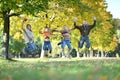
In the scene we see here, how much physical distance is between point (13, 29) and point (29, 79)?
36.0 metres

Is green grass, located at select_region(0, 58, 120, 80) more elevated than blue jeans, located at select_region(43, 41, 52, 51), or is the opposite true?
blue jeans, located at select_region(43, 41, 52, 51)

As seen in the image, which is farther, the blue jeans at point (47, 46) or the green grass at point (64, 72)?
the blue jeans at point (47, 46)

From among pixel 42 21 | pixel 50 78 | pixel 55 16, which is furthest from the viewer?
pixel 55 16

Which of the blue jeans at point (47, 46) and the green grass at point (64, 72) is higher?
the blue jeans at point (47, 46)

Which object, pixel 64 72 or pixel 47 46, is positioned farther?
pixel 47 46

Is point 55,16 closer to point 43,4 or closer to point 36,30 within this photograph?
point 36,30

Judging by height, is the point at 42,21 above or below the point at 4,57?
above

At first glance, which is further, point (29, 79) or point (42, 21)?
point (42, 21)

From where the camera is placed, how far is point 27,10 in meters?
25.5

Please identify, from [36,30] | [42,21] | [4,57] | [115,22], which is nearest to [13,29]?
[36,30]

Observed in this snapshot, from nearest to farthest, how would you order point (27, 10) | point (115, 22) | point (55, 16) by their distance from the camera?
point (27, 10)
point (55, 16)
point (115, 22)

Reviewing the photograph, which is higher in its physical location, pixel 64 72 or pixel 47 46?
pixel 47 46

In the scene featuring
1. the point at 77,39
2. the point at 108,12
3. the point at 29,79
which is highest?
the point at 108,12

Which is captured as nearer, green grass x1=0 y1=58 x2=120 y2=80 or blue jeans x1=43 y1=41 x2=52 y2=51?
green grass x1=0 y1=58 x2=120 y2=80
